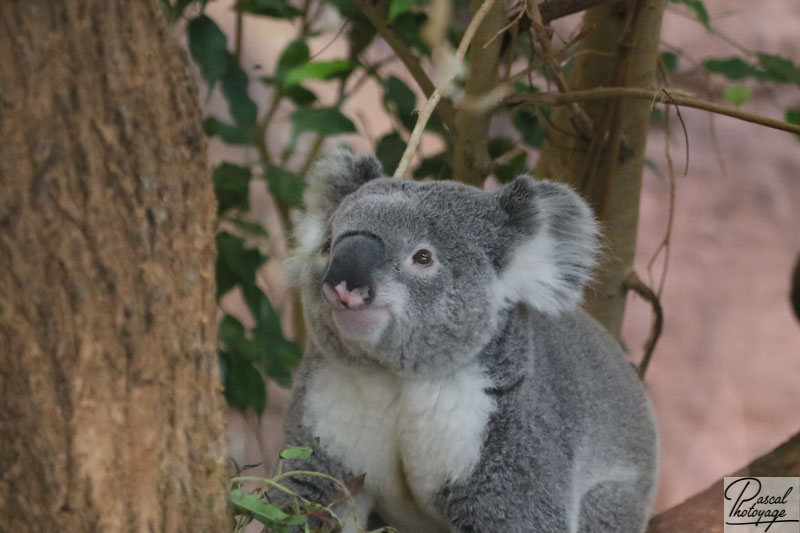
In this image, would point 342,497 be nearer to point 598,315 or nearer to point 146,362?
point 146,362

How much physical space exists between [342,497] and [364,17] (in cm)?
166

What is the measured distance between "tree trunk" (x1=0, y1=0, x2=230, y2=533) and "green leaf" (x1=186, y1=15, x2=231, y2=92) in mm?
1282

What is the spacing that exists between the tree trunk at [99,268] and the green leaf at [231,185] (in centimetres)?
144

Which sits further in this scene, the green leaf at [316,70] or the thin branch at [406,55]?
the green leaf at [316,70]

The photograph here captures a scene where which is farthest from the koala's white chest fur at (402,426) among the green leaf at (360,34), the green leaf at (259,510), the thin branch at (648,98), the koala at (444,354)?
the green leaf at (360,34)

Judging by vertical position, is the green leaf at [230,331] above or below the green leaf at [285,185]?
below

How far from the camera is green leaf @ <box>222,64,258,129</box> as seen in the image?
270 cm

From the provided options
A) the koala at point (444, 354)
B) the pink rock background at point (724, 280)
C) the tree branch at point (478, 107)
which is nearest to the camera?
the koala at point (444, 354)

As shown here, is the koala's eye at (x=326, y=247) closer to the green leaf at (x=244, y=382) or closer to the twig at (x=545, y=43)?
the twig at (x=545, y=43)

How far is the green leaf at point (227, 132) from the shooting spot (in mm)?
2869

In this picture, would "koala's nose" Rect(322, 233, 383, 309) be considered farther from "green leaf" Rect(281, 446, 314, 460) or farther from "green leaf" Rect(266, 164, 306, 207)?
"green leaf" Rect(266, 164, 306, 207)

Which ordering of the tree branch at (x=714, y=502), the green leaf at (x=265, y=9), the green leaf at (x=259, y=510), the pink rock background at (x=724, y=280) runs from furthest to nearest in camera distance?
the pink rock background at (x=724, y=280) → the green leaf at (x=265, y=9) → the tree branch at (x=714, y=502) → the green leaf at (x=259, y=510)

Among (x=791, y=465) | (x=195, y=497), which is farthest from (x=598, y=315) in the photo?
(x=195, y=497)

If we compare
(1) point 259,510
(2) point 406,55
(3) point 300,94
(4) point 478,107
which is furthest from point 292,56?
(1) point 259,510
